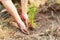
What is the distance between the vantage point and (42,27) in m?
2.34

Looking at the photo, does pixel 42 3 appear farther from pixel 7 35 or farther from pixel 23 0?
pixel 7 35

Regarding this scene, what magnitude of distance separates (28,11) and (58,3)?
1.54 feet

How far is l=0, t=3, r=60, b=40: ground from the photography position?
221 centimetres

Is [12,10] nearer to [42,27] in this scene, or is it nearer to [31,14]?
[31,14]

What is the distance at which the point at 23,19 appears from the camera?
2.36 meters

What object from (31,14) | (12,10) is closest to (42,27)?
(31,14)

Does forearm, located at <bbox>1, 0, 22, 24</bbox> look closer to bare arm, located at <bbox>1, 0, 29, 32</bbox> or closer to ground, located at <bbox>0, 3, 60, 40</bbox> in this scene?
bare arm, located at <bbox>1, 0, 29, 32</bbox>

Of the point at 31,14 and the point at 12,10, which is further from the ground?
the point at 12,10

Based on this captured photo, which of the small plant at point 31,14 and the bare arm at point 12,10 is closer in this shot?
the bare arm at point 12,10

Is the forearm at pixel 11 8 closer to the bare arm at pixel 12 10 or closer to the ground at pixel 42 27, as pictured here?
the bare arm at pixel 12 10

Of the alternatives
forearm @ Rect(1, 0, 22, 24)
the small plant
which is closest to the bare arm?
forearm @ Rect(1, 0, 22, 24)

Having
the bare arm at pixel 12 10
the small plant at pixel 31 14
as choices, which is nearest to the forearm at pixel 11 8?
the bare arm at pixel 12 10

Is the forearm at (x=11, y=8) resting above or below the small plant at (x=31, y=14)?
above

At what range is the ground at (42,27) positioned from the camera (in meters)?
2.21
